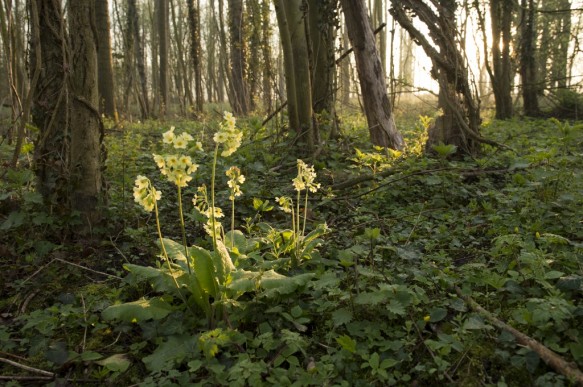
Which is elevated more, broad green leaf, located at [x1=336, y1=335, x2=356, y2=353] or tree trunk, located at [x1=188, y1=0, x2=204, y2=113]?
tree trunk, located at [x1=188, y1=0, x2=204, y2=113]

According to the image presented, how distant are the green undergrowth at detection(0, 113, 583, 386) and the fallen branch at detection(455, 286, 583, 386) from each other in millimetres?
34

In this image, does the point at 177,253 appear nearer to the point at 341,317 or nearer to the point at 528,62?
the point at 341,317

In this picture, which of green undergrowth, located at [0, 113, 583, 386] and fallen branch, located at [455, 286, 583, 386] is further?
green undergrowth, located at [0, 113, 583, 386]

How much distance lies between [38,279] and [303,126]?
3.69 metres

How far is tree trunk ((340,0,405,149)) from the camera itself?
6.13 metres

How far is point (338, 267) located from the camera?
296 cm

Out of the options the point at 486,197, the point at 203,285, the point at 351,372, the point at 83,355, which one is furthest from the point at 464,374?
the point at 486,197

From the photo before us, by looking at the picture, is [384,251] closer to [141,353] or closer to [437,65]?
[141,353]

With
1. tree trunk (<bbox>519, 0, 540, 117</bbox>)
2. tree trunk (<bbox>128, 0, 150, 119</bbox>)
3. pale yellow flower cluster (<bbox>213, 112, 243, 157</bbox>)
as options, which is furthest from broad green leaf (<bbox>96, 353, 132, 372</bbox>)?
tree trunk (<bbox>519, 0, 540, 117</bbox>)

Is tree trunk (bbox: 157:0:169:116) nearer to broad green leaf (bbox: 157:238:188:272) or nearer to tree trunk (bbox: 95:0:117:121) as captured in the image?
tree trunk (bbox: 95:0:117:121)

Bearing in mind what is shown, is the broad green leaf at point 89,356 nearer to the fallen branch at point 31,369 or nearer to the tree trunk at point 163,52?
the fallen branch at point 31,369

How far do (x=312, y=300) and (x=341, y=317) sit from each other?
1.15 ft

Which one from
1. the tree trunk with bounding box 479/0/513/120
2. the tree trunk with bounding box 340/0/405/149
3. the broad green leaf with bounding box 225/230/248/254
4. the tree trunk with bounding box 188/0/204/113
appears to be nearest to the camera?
the broad green leaf with bounding box 225/230/248/254

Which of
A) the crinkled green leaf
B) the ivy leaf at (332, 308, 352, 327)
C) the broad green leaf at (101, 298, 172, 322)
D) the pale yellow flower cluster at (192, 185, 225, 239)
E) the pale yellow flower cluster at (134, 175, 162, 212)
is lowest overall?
the ivy leaf at (332, 308, 352, 327)
